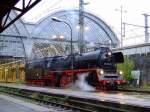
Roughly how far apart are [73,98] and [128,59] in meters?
16.7

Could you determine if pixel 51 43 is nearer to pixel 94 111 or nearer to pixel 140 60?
pixel 140 60

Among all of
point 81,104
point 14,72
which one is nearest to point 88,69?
point 81,104

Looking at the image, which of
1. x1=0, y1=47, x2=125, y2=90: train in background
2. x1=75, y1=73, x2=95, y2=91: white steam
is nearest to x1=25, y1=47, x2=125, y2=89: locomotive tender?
x1=0, y1=47, x2=125, y2=90: train in background

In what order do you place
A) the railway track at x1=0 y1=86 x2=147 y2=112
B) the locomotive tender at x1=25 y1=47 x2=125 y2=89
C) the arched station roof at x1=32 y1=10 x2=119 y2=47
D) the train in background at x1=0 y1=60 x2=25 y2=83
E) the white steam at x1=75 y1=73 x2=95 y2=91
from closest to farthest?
the railway track at x1=0 y1=86 x2=147 y2=112
the locomotive tender at x1=25 y1=47 x2=125 y2=89
the white steam at x1=75 y1=73 x2=95 y2=91
the train in background at x1=0 y1=60 x2=25 y2=83
the arched station roof at x1=32 y1=10 x2=119 y2=47

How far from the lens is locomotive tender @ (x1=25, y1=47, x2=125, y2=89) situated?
2806cm

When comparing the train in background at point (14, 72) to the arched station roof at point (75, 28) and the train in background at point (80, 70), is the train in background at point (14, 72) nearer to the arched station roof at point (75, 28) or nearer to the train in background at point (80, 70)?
the train in background at point (80, 70)

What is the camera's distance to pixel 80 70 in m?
30.3

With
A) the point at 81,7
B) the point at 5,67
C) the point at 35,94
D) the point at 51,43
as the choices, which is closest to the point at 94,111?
the point at 35,94

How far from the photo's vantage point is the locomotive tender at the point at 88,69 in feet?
92.1

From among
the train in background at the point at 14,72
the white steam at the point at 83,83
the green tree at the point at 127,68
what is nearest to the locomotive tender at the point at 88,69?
the white steam at the point at 83,83

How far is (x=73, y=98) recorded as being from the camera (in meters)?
20.5

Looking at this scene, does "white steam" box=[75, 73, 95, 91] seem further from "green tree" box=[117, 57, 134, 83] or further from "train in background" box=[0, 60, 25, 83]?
"train in background" box=[0, 60, 25, 83]

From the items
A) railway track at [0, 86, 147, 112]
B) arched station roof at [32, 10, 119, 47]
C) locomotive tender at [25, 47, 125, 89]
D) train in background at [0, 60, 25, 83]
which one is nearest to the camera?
railway track at [0, 86, 147, 112]

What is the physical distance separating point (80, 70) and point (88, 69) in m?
1.32
